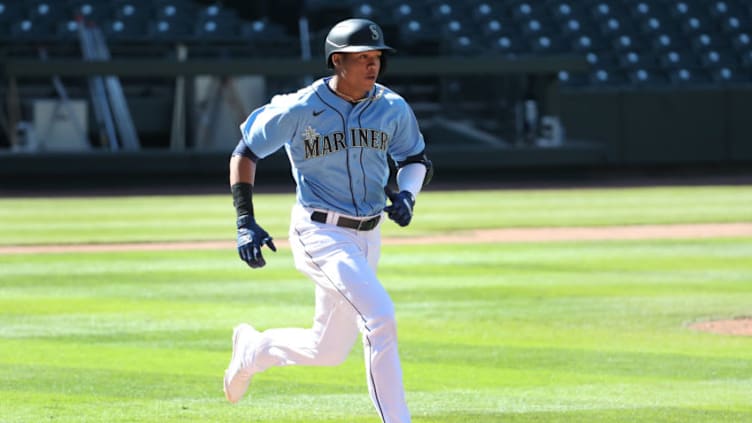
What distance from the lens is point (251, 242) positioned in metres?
5.83

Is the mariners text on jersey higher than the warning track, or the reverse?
the mariners text on jersey

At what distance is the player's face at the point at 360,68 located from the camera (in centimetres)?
587

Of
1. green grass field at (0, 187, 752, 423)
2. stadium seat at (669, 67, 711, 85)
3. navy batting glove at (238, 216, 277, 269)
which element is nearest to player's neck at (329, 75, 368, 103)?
navy batting glove at (238, 216, 277, 269)

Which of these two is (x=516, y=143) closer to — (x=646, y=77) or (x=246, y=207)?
(x=646, y=77)

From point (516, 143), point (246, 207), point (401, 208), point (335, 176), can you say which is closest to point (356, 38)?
point (335, 176)

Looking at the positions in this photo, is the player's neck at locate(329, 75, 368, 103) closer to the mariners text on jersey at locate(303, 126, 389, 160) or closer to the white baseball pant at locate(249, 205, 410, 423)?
the mariners text on jersey at locate(303, 126, 389, 160)

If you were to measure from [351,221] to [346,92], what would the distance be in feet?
1.81

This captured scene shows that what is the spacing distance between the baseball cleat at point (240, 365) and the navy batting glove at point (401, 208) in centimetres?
92

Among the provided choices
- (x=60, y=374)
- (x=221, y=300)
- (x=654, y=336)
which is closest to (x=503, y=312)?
(x=654, y=336)

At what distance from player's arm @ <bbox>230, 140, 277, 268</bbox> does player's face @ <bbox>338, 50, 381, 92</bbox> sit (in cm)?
52

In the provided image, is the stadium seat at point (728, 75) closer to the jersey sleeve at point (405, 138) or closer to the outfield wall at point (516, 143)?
the outfield wall at point (516, 143)

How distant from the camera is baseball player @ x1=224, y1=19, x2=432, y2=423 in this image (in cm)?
583

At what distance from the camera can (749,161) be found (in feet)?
101

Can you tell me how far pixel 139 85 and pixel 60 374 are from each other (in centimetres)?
2089
